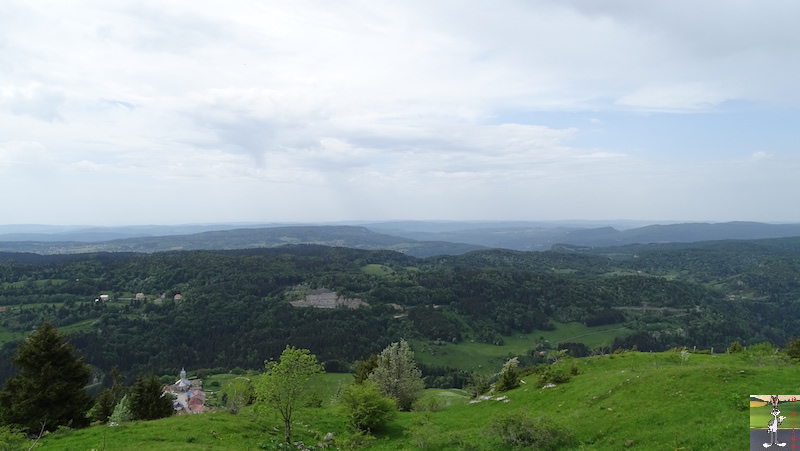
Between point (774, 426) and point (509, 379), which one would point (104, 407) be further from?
point (774, 426)

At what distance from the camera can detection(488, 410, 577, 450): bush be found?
22.9m

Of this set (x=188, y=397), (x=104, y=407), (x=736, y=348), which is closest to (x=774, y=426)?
(x=736, y=348)

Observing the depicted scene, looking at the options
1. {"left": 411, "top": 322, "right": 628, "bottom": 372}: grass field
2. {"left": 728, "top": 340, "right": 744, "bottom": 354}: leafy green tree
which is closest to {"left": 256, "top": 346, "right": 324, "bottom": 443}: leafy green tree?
{"left": 728, "top": 340, "right": 744, "bottom": 354}: leafy green tree

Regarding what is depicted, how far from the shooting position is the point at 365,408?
3089 cm

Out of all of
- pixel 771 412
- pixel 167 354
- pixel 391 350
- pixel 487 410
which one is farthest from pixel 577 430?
pixel 167 354

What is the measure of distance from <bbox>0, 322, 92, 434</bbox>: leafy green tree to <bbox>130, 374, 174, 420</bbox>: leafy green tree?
12.6 metres

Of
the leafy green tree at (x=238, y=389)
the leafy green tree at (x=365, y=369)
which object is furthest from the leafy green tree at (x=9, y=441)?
the leafy green tree at (x=365, y=369)

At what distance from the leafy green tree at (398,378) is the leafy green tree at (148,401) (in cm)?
2598

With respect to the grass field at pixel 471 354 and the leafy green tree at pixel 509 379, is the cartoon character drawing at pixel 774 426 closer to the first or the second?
the leafy green tree at pixel 509 379

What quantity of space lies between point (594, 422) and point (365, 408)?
1684cm

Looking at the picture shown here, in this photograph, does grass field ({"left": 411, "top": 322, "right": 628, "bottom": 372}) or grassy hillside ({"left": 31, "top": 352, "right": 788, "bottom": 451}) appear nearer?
grassy hillside ({"left": 31, "top": 352, "right": 788, "bottom": 451})

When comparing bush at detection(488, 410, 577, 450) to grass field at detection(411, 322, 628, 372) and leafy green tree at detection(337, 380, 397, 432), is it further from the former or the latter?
grass field at detection(411, 322, 628, 372)

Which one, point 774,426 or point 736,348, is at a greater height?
point 774,426

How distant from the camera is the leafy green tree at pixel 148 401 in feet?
148
